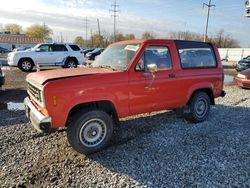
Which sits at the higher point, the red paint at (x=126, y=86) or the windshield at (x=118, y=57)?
the windshield at (x=118, y=57)

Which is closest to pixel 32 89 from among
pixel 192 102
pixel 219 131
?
pixel 192 102

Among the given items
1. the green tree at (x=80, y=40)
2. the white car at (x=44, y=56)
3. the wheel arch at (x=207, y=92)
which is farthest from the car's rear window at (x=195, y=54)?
the green tree at (x=80, y=40)

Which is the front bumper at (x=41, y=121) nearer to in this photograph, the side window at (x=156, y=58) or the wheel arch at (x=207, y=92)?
the side window at (x=156, y=58)

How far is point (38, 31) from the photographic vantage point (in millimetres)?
106562

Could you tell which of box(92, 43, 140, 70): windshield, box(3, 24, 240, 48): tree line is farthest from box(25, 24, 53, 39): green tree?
box(92, 43, 140, 70): windshield

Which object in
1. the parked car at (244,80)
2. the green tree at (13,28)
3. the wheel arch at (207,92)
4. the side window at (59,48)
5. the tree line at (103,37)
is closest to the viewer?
the wheel arch at (207,92)

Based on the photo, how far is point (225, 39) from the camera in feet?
233

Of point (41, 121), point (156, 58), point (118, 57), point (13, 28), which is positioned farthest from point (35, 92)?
point (13, 28)

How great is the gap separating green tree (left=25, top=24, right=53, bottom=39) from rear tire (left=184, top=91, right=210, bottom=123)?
106 metres

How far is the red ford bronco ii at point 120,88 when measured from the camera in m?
4.20

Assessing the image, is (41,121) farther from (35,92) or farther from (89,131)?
(89,131)

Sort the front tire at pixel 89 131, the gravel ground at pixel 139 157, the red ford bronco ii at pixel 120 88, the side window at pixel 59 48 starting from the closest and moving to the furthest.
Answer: the gravel ground at pixel 139 157 → the red ford bronco ii at pixel 120 88 → the front tire at pixel 89 131 → the side window at pixel 59 48

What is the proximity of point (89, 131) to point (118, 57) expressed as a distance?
1.68 m

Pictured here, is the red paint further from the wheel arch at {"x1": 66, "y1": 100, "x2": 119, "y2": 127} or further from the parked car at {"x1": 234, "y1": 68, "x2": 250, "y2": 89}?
the parked car at {"x1": 234, "y1": 68, "x2": 250, "y2": 89}
